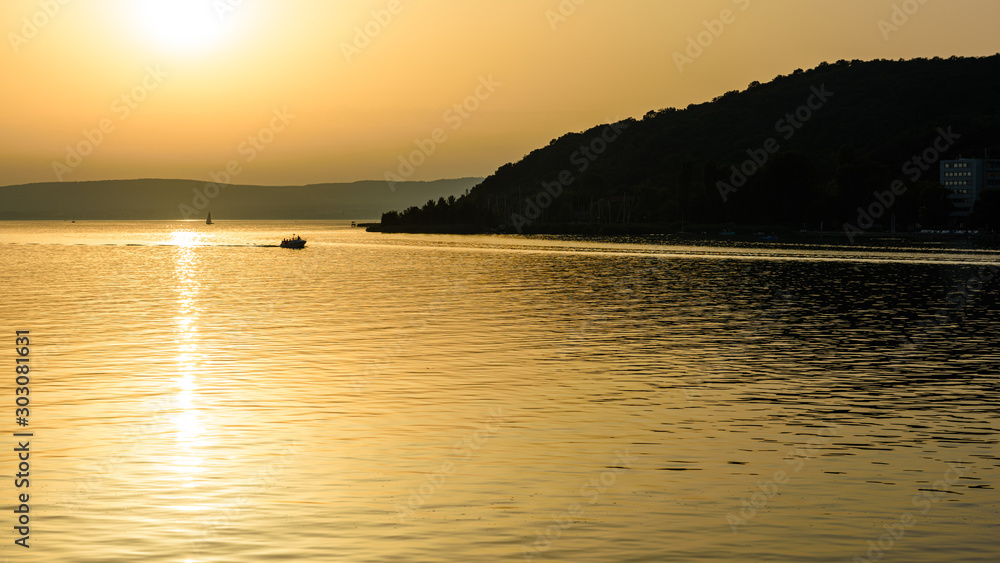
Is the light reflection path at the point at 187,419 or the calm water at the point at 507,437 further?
the light reflection path at the point at 187,419

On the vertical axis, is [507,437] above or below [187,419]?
above

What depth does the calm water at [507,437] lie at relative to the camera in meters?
21.0

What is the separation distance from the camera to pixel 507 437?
3067 centimetres

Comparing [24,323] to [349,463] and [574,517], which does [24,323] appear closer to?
[349,463]

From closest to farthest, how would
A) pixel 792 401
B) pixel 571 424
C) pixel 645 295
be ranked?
pixel 571 424 → pixel 792 401 → pixel 645 295

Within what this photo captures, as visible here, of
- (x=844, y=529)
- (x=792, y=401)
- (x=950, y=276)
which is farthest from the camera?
(x=950, y=276)

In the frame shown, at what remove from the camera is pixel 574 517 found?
2242 centimetres

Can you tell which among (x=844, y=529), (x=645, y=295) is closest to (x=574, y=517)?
(x=844, y=529)

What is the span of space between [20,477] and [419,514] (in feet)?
32.8

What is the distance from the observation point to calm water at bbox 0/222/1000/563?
21047 millimetres

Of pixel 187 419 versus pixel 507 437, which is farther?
pixel 187 419

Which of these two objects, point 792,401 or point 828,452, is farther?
point 792,401

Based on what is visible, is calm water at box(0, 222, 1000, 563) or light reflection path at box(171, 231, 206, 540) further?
light reflection path at box(171, 231, 206, 540)

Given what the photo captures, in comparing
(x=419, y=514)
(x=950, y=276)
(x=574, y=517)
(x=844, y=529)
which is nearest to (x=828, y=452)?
(x=844, y=529)
